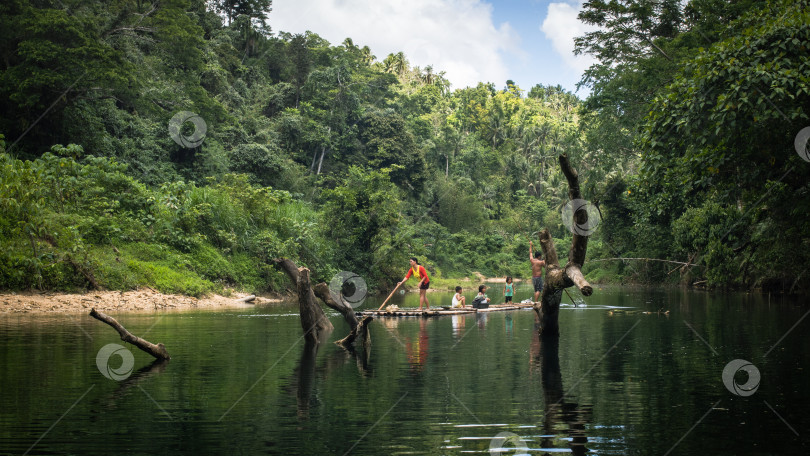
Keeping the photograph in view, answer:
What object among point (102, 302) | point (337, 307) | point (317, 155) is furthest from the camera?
point (317, 155)

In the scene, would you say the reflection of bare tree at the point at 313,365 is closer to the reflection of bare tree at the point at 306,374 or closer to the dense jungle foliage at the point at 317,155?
the reflection of bare tree at the point at 306,374

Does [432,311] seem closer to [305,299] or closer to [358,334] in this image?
[305,299]

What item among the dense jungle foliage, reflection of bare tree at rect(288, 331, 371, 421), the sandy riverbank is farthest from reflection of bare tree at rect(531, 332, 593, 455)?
the sandy riverbank

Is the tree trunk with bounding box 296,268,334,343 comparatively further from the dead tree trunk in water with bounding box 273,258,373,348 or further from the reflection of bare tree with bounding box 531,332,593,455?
the reflection of bare tree with bounding box 531,332,593,455

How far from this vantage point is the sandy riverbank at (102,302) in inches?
765

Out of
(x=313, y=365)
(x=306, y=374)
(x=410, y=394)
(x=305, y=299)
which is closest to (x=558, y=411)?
(x=410, y=394)

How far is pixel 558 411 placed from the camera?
24.6 feet

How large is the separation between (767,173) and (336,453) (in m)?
12.3

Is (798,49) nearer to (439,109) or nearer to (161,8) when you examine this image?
(161,8)

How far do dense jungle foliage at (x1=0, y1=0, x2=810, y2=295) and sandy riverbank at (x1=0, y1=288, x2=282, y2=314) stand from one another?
1.87ft

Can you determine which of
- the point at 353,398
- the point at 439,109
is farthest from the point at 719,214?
the point at 439,109

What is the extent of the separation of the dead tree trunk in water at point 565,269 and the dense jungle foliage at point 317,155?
3.30 m

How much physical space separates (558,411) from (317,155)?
4495cm

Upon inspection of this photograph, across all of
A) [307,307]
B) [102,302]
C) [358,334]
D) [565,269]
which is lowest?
[358,334]
